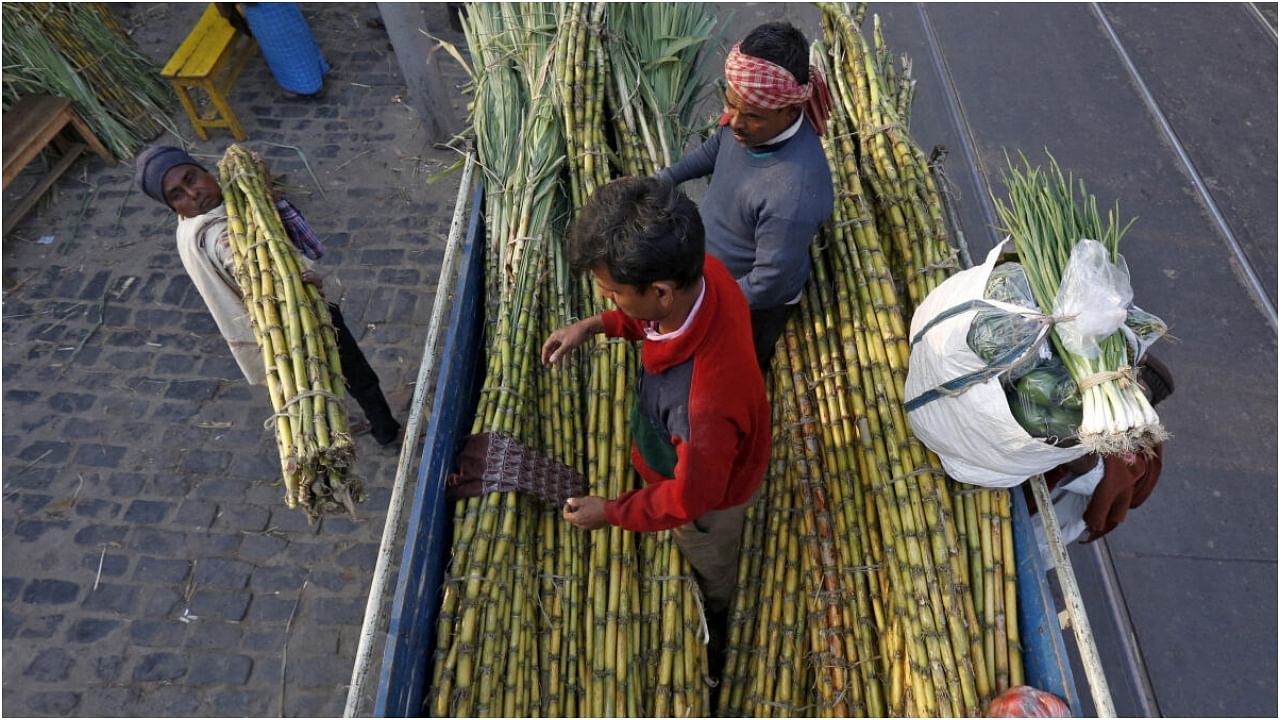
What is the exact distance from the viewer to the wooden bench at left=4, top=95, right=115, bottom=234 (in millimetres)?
4641

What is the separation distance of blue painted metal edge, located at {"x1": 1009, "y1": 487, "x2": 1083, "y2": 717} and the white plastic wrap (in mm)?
596

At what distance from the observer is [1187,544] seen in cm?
347

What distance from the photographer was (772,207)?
216 cm

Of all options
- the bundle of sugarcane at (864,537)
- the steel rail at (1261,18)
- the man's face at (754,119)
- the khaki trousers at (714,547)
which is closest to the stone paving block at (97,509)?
the khaki trousers at (714,547)

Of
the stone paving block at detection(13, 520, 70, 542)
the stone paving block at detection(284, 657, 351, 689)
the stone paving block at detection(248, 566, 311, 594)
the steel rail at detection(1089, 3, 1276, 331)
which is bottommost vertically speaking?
the stone paving block at detection(284, 657, 351, 689)

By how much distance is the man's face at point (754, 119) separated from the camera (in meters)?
2.04

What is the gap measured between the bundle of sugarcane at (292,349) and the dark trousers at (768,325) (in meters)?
1.49

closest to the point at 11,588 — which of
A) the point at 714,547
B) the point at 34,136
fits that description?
the point at 34,136

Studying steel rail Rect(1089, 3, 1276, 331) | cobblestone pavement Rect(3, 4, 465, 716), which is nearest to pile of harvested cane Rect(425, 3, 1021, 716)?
cobblestone pavement Rect(3, 4, 465, 716)

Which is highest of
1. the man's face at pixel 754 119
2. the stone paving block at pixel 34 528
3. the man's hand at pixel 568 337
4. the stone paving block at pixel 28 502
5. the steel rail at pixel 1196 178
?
the steel rail at pixel 1196 178

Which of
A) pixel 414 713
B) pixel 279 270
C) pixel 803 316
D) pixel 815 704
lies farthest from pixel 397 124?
pixel 815 704

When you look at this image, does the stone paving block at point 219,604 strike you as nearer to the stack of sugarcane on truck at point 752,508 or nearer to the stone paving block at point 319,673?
the stone paving block at point 319,673

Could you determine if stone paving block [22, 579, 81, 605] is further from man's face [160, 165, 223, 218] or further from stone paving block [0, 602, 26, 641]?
man's face [160, 165, 223, 218]

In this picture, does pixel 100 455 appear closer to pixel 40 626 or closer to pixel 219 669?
pixel 40 626
